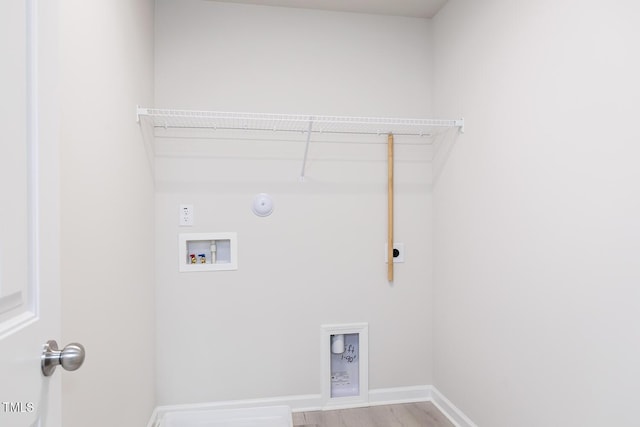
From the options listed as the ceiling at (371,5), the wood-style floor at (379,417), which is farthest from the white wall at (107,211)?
the wood-style floor at (379,417)

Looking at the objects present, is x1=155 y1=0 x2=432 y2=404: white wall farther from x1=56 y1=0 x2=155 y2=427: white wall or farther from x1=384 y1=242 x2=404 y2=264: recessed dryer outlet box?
x1=56 y1=0 x2=155 y2=427: white wall

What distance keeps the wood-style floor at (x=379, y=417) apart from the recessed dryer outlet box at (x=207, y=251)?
1034 mm

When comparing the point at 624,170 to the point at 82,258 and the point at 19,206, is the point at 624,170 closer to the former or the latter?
the point at 19,206

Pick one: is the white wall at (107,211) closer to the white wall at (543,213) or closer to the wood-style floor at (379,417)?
the wood-style floor at (379,417)

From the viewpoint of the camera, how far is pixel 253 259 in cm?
230

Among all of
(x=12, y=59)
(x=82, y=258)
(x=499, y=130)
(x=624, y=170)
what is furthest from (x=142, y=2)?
(x=624, y=170)

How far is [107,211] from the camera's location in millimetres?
1475

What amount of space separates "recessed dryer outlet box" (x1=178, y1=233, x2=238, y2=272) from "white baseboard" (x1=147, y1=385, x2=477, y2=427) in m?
0.84

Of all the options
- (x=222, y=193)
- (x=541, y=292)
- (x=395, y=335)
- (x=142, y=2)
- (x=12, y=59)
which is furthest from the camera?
(x=395, y=335)

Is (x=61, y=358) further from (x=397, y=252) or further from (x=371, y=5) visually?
(x=371, y=5)

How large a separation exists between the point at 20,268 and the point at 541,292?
1725mm

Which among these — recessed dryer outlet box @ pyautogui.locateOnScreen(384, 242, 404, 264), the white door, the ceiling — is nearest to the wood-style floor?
recessed dryer outlet box @ pyautogui.locateOnScreen(384, 242, 404, 264)

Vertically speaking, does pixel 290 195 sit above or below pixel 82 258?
Result: above

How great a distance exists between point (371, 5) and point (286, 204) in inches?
52.7
